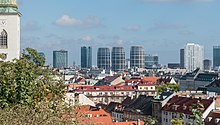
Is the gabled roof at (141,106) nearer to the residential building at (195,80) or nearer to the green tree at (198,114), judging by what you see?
the green tree at (198,114)

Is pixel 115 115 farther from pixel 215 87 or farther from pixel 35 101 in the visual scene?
pixel 35 101

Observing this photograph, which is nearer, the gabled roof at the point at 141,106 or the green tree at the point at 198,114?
the green tree at the point at 198,114

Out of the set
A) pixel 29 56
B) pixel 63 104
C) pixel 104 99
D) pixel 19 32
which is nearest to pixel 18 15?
pixel 19 32

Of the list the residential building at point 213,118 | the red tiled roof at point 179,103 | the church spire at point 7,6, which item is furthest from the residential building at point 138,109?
the church spire at point 7,6

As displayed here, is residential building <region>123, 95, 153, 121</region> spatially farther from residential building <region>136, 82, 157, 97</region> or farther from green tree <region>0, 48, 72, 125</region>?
green tree <region>0, 48, 72, 125</region>

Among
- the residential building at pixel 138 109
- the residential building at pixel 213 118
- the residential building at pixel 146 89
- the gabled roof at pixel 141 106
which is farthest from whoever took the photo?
the residential building at pixel 146 89

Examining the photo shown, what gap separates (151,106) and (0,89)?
145 ft

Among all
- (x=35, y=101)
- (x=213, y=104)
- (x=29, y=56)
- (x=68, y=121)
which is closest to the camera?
(x=68, y=121)

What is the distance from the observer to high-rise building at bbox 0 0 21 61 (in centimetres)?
3647

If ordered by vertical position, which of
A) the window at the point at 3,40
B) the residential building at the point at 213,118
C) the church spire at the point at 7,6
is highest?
the church spire at the point at 7,6

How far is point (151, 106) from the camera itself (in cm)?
6525

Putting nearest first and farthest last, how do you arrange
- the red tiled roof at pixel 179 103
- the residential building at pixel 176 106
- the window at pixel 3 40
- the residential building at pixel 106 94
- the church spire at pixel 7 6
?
the church spire at pixel 7 6 < the window at pixel 3 40 < the residential building at pixel 176 106 < the red tiled roof at pixel 179 103 < the residential building at pixel 106 94

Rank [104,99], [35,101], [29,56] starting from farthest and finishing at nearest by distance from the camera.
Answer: [104,99] < [29,56] < [35,101]

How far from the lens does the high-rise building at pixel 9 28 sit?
1436 inches
